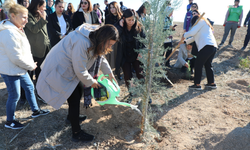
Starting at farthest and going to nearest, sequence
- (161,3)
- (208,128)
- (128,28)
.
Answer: (128,28), (208,128), (161,3)

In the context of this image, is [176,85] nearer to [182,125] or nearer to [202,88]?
[202,88]

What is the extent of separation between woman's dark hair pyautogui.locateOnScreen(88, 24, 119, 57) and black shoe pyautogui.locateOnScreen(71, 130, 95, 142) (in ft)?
4.25

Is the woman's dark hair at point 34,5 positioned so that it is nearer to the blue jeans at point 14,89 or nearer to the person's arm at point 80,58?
the blue jeans at point 14,89

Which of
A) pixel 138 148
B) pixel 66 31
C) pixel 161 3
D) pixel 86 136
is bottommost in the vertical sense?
pixel 138 148

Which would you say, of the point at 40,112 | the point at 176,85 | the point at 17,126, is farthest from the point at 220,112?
the point at 17,126

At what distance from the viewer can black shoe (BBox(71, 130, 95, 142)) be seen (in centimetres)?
246

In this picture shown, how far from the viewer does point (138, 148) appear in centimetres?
249

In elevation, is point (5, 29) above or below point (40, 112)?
above

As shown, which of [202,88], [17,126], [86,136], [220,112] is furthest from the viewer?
[202,88]

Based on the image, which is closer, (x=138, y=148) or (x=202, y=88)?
(x=138, y=148)

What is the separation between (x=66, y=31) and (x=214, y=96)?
3747 millimetres

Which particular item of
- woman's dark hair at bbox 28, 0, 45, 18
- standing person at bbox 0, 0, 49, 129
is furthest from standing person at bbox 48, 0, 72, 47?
standing person at bbox 0, 0, 49, 129

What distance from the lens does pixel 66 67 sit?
2.04 metres

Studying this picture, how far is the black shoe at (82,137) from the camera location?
2463 millimetres
